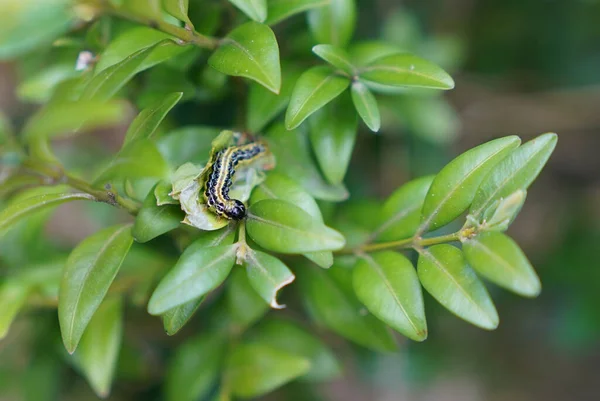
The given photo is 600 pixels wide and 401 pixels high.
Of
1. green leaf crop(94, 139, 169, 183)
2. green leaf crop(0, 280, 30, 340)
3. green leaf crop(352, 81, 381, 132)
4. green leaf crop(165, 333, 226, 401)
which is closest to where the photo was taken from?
green leaf crop(94, 139, 169, 183)

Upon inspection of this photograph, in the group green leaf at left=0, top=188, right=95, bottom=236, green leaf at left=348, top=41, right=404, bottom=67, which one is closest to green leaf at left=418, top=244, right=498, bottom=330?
green leaf at left=348, top=41, right=404, bottom=67

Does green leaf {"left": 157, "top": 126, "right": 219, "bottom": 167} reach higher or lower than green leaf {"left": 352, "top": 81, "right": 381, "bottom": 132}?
Answer: lower

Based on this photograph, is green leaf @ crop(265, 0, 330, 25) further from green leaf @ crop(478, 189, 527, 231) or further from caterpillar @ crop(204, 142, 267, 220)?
green leaf @ crop(478, 189, 527, 231)

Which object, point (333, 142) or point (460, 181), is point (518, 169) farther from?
point (333, 142)

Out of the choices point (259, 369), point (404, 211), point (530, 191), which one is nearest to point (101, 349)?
point (259, 369)

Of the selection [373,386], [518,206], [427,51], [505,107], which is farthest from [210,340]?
[505,107]

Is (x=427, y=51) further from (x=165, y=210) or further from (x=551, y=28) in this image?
(x=165, y=210)
